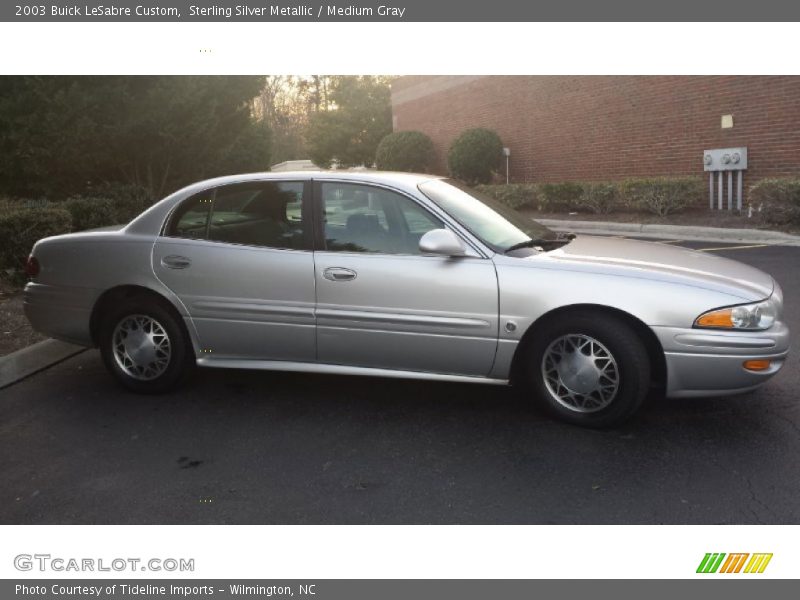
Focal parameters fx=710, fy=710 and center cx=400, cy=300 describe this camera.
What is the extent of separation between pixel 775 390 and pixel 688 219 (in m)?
10.3

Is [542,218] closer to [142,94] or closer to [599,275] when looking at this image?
[142,94]

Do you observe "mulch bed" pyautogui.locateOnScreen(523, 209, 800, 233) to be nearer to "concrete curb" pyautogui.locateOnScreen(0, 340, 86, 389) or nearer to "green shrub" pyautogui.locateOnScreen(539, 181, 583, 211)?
"green shrub" pyautogui.locateOnScreen(539, 181, 583, 211)

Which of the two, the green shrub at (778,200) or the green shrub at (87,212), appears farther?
the green shrub at (778,200)

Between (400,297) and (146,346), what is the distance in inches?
73.9

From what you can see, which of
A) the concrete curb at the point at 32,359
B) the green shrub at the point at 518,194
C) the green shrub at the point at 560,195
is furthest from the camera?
the green shrub at the point at 518,194

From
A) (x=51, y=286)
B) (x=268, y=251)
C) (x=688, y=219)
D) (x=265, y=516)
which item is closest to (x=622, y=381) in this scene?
(x=265, y=516)

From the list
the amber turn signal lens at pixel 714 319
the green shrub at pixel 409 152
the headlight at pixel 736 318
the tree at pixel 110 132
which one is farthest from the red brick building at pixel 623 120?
the amber turn signal lens at pixel 714 319

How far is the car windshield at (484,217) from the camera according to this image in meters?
4.41

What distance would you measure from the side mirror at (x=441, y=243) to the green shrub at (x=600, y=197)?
1242 centimetres

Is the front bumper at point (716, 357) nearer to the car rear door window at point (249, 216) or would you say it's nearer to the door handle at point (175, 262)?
the car rear door window at point (249, 216)

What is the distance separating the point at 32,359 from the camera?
5.87 metres

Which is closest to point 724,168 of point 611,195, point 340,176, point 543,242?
point 611,195

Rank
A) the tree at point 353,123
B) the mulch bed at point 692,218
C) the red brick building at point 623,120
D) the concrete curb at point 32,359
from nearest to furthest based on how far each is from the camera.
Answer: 1. the concrete curb at point 32,359
2. the mulch bed at point 692,218
3. the red brick building at point 623,120
4. the tree at point 353,123

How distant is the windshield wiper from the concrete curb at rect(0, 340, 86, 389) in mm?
3815
